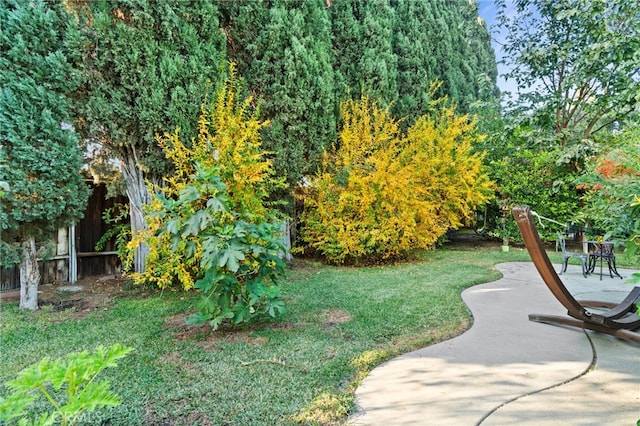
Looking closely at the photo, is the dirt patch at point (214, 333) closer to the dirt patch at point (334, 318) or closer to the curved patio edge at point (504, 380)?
the dirt patch at point (334, 318)

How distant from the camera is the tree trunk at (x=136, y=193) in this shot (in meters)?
5.61

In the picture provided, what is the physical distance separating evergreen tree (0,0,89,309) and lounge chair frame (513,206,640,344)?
5.12m

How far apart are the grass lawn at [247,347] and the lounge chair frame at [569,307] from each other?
1.00 m

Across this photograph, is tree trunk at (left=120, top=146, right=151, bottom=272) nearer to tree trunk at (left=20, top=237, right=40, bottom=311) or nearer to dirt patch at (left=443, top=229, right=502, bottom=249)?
tree trunk at (left=20, top=237, right=40, bottom=311)

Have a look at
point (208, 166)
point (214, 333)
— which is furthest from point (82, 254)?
point (214, 333)

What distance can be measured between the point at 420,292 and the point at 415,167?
360 centimetres

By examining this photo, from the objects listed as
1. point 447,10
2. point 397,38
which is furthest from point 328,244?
point 447,10

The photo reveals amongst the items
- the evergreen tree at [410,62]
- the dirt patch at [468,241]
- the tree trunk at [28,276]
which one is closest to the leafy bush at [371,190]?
the evergreen tree at [410,62]

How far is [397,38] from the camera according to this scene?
31.7ft

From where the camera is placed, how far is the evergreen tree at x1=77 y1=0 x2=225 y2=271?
4.80 m

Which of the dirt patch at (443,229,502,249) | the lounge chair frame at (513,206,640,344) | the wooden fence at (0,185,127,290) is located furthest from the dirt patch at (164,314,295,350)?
the dirt patch at (443,229,502,249)

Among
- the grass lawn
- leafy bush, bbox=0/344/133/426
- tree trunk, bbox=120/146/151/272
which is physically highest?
tree trunk, bbox=120/146/151/272

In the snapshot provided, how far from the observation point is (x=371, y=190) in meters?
7.29

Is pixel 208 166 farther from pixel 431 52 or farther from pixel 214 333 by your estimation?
pixel 431 52
